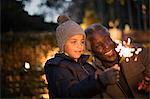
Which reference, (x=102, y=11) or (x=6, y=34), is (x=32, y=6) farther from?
(x=102, y=11)

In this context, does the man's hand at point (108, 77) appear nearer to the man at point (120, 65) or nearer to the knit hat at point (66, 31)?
the knit hat at point (66, 31)

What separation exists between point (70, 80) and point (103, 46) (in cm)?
92

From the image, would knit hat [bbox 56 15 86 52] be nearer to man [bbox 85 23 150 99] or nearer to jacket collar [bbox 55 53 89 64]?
jacket collar [bbox 55 53 89 64]

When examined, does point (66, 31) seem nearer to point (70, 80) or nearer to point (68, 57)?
point (68, 57)

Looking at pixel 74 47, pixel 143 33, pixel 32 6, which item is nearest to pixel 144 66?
pixel 74 47

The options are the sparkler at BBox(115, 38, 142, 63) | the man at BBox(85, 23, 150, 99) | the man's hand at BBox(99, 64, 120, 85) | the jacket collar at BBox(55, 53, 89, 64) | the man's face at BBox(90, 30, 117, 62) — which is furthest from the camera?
the man's face at BBox(90, 30, 117, 62)

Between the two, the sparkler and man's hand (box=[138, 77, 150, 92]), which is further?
man's hand (box=[138, 77, 150, 92])

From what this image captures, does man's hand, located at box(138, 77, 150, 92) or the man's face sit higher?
the man's face

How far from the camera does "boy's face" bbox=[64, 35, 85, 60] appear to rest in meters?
3.07

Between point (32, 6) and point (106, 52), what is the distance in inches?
60.2

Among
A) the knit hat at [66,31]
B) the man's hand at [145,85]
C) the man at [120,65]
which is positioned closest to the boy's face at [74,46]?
the knit hat at [66,31]

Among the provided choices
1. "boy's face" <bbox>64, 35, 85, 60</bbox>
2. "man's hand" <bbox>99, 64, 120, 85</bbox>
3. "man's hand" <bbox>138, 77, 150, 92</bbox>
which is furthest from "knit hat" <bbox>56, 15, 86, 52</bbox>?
"man's hand" <bbox>138, 77, 150, 92</bbox>

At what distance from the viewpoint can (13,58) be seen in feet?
34.7

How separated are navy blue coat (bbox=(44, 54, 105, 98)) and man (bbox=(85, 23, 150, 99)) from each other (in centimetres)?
50
